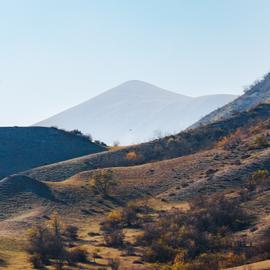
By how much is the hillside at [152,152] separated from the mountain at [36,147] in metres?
16.5

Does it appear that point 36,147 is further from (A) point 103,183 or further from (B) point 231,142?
(A) point 103,183

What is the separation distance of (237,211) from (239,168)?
21.5 metres

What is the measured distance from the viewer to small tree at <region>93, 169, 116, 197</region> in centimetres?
8325

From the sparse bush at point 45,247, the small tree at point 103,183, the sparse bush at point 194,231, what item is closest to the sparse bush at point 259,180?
the sparse bush at point 194,231

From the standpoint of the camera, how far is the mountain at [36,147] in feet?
416

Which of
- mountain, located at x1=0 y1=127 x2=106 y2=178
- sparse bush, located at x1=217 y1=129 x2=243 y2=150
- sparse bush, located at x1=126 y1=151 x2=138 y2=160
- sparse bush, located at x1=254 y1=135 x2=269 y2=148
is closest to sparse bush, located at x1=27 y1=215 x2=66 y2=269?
sparse bush, located at x1=254 y1=135 x2=269 y2=148

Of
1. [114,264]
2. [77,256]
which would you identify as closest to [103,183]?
[77,256]

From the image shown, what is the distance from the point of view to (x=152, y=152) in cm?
11438

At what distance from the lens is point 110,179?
86938 millimetres

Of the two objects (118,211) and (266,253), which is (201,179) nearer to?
(118,211)

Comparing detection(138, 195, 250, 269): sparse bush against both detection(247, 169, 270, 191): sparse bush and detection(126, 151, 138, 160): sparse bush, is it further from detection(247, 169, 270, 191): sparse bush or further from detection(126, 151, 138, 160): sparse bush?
detection(126, 151, 138, 160): sparse bush

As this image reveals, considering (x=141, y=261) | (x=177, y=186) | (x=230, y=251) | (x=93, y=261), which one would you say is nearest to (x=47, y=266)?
(x=93, y=261)

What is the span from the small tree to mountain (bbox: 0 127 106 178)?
39.1 meters

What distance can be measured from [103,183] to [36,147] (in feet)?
179
